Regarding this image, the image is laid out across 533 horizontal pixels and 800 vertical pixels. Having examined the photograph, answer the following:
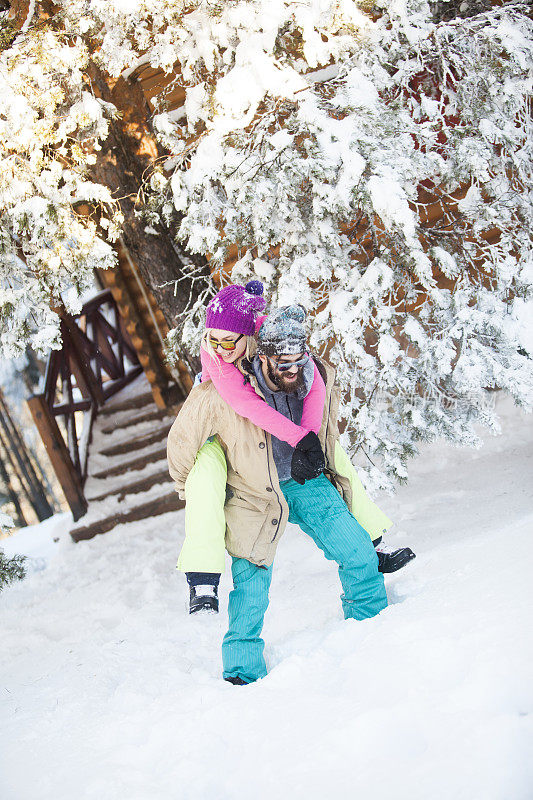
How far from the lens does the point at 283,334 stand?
247 cm

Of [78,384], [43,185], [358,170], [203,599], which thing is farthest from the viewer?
[78,384]

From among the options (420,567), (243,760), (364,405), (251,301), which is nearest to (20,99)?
(251,301)

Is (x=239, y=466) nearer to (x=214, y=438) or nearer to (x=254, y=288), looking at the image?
(x=214, y=438)

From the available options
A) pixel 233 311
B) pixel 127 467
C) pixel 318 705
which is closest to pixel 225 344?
pixel 233 311

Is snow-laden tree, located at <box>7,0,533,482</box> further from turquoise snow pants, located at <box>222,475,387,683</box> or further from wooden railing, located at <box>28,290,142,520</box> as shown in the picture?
wooden railing, located at <box>28,290,142,520</box>

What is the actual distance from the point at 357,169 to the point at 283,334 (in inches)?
66.4

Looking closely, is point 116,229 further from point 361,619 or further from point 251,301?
point 361,619

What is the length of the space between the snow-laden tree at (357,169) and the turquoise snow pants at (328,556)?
162cm

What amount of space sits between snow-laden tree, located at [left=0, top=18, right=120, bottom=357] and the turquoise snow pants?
8.18ft

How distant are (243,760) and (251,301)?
1.75 metres

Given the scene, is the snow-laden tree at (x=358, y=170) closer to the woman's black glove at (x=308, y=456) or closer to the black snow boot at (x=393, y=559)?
the black snow boot at (x=393, y=559)

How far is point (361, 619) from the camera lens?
8.86 ft

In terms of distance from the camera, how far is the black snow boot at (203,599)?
232 centimetres

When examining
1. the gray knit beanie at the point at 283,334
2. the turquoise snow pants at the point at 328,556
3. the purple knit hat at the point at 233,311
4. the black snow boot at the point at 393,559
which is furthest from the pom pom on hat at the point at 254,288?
the black snow boot at the point at 393,559
